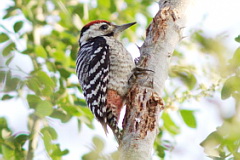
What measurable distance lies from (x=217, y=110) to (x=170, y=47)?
4.53 ft

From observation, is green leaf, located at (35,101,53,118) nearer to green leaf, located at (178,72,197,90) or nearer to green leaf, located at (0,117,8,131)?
green leaf, located at (0,117,8,131)

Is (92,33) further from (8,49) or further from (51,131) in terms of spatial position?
(51,131)

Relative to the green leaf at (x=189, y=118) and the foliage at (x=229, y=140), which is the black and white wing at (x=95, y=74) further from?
the foliage at (x=229, y=140)

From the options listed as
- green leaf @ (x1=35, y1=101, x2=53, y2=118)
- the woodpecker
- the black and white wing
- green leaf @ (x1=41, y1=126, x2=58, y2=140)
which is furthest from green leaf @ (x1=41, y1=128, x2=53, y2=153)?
the black and white wing

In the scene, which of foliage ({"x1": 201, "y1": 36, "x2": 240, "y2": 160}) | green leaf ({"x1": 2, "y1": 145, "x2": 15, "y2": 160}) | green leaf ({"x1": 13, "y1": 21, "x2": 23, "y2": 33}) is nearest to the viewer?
foliage ({"x1": 201, "y1": 36, "x2": 240, "y2": 160})

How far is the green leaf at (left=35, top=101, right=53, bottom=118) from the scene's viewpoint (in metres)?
2.43

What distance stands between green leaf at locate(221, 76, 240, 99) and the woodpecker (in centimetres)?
119

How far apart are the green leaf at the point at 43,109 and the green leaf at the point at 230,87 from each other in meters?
1.13

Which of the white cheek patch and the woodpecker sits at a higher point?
the white cheek patch

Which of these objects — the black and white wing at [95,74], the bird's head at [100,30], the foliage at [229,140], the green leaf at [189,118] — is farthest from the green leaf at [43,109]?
the bird's head at [100,30]

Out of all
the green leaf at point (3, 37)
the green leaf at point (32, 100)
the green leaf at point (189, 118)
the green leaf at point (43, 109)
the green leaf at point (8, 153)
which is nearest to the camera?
the green leaf at point (43, 109)

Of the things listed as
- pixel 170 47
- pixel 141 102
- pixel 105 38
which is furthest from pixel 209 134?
pixel 105 38

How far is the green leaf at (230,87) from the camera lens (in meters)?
1.86

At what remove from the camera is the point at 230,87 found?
199 centimetres
